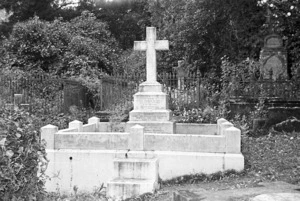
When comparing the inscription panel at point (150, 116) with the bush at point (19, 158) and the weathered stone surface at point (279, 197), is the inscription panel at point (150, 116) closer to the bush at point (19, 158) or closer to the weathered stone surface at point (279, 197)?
the weathered stone surface at point (279, 197)

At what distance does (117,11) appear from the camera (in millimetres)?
31719

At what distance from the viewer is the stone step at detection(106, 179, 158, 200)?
7.70 m

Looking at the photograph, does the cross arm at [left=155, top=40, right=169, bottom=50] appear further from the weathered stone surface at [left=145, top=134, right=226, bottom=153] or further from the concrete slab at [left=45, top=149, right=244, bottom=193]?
the concrete slab at [left=45, top=149, right=244, bottom=193]

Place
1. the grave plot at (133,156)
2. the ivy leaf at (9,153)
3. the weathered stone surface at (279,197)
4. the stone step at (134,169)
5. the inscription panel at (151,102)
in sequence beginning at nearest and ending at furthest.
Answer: the ivy leaf at (9,153) < the weathered stone surface at (279,197) < the stone step at (134,169) < the grave plot at (133,156) < the inscription panel at (151,102)

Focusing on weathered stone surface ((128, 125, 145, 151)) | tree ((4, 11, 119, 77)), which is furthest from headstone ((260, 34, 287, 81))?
tree ((4, 11, 119, 77))

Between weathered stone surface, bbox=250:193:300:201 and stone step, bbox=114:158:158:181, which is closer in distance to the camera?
weathered stone surface, bbox=250:193:300:201

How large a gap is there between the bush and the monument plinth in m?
6.90

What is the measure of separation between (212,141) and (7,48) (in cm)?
1845

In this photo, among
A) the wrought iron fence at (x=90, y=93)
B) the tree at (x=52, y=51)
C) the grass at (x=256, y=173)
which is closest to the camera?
the grass at (x=256, y=173)

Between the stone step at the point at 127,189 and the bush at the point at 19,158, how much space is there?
3761 millimetres

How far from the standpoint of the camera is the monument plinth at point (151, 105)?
10.9 metres

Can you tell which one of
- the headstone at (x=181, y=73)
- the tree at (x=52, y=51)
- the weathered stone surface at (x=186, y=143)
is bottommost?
the weathered stone surface at (x=186, y=143)

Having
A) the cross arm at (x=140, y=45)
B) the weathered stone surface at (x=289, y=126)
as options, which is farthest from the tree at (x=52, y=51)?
the weathered stone surface at (x=289, y=126)

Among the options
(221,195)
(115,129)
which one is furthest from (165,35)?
(221,195)
